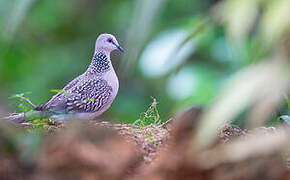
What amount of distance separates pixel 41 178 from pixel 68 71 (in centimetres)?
550

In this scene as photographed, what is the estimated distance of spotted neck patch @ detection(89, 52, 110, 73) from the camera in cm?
404

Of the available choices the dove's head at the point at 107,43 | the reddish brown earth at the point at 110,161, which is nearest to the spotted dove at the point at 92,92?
the dove's head at the point at 107,43

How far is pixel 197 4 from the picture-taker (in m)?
6.38

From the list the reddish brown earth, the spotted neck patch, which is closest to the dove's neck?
the spotted neck patch

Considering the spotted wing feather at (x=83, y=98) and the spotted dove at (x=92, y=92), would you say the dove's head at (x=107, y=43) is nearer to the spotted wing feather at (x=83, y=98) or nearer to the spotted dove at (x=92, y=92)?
the spotted dove at (x=92, y=92)

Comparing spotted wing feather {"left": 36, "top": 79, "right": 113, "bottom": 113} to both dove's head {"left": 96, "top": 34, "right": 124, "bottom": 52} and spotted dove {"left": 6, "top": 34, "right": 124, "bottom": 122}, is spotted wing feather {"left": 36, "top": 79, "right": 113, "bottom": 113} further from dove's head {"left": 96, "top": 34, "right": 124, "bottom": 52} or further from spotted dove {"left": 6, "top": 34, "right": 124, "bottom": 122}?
dove's head {"left": 96, "top": 34, "right": 124, "bottom": 52}

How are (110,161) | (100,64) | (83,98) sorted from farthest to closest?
1. (100,64)
2. (83,98)
3. (110,161)

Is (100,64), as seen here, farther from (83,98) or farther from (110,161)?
(110,161)

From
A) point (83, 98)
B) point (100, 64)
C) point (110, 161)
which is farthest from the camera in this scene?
point (100, 64)

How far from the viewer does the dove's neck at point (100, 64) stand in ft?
13.2

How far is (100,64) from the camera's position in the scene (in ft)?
13.4

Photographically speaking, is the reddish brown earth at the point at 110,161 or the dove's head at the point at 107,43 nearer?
the reddish brown earth at the point at 110,161

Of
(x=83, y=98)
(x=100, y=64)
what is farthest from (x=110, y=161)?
(x=100, y=64)

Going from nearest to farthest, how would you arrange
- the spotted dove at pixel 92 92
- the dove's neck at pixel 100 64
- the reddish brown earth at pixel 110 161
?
the reddish brown earth at pixel 110 161 < the spotted dove at pixel 92 92 < the dove's neck at pixel 100 64
